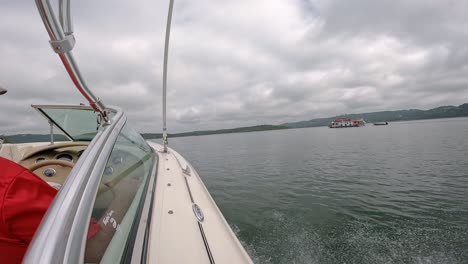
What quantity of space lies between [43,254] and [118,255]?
2.54ft

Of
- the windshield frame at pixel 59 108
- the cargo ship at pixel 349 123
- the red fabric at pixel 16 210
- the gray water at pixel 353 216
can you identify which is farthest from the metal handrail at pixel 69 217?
the cargo ship at pixel 349 123

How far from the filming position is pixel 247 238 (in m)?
5.01

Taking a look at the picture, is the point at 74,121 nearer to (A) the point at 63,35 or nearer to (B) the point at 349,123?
(A) the point at 63,35

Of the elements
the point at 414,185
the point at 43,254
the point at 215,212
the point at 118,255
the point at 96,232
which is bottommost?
the point at 414,185

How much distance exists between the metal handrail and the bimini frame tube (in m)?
0.41

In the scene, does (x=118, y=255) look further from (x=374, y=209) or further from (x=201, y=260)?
(x=374, y=209)

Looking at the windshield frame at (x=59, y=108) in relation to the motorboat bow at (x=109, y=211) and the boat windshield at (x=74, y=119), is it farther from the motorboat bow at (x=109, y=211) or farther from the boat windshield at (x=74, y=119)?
the motorboat bow at (x=109, y=211)

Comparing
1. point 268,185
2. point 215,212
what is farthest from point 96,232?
point 268,185

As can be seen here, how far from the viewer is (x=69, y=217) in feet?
2.05

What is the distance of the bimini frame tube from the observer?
78 cm

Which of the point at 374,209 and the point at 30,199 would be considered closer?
the point at 30,199

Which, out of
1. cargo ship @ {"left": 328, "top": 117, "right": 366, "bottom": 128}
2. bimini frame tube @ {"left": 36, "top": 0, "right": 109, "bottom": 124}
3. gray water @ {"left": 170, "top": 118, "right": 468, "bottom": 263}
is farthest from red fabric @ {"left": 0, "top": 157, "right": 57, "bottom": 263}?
Result: cargo ship @ {"left": 328, "top": 117, "right": 366, "bottom": 128}

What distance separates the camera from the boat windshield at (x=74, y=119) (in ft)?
11.0

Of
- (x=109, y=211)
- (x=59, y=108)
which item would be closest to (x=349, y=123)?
(x=59, y=108)
